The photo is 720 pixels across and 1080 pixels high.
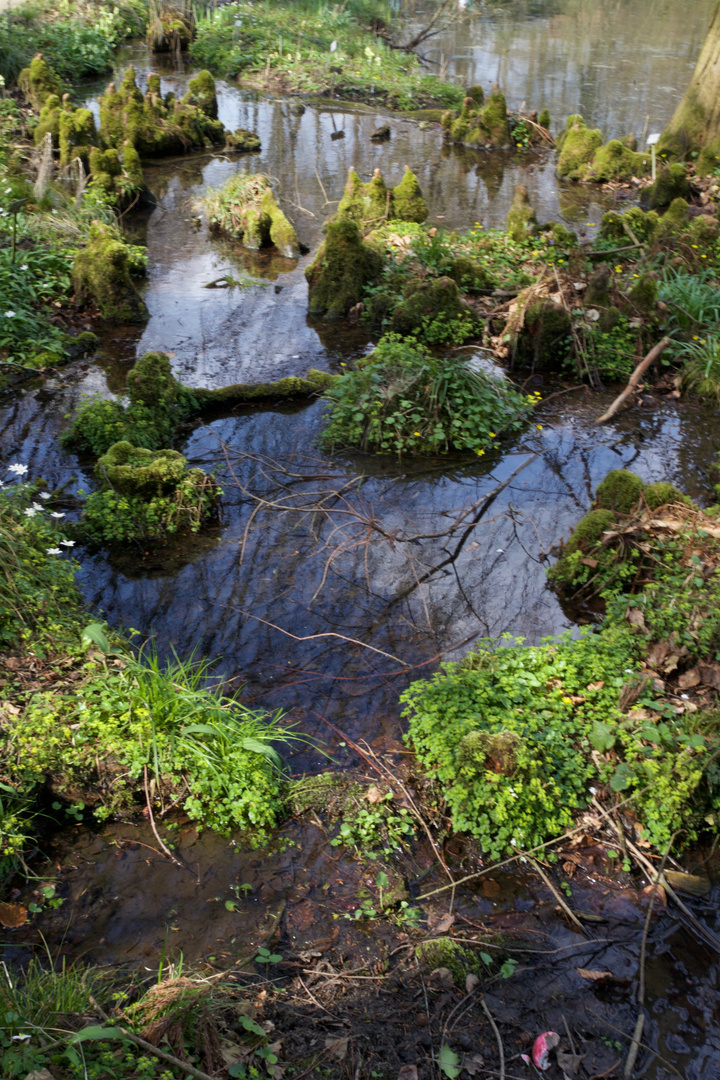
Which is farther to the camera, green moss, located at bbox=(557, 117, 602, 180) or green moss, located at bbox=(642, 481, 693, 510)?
green moss, located at bbox=(557, 117, 602, 180)

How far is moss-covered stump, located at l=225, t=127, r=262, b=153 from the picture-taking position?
1548cm

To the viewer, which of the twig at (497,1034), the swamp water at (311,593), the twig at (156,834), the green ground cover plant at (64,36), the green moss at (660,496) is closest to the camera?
the twig at (497,1034)

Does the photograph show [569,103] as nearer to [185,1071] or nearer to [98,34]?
[98,34]

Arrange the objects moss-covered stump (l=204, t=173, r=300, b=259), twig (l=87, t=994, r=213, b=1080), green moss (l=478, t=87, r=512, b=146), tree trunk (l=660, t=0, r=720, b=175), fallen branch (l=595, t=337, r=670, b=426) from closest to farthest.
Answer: twig (l=87, t=994, r=213, b=1080) → fallen branch (l=595, t=337, r=670, b=426) → moss-covered stump (l=204, t=173, r=300, b=259) → tree trunk (l=660, t=0, r=720, b=175) → green moss (l=478, t=87, r=512, b=146)

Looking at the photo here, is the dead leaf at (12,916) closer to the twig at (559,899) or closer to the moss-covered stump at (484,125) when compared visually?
the twig at (559,899)

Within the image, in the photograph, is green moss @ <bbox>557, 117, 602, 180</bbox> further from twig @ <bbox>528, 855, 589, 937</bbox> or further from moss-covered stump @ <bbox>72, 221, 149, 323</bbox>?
twig @ <bbox>528, 855, 589, 937</bbox>

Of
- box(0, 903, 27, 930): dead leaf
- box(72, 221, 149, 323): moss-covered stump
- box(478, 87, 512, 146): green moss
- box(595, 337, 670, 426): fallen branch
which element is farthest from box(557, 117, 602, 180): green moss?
box(0, 903, 27, 930): dead leaf

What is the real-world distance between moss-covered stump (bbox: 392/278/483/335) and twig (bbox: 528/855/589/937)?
666 centimetres

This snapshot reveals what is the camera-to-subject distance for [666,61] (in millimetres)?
23844

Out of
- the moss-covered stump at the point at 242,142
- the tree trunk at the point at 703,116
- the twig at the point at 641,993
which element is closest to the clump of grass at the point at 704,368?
the twig at the point at 641,993

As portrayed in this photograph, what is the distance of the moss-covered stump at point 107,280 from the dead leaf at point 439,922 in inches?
309

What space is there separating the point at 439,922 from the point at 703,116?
1623cm

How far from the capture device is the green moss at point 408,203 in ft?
37.3

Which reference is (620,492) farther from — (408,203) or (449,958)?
(408,203)
